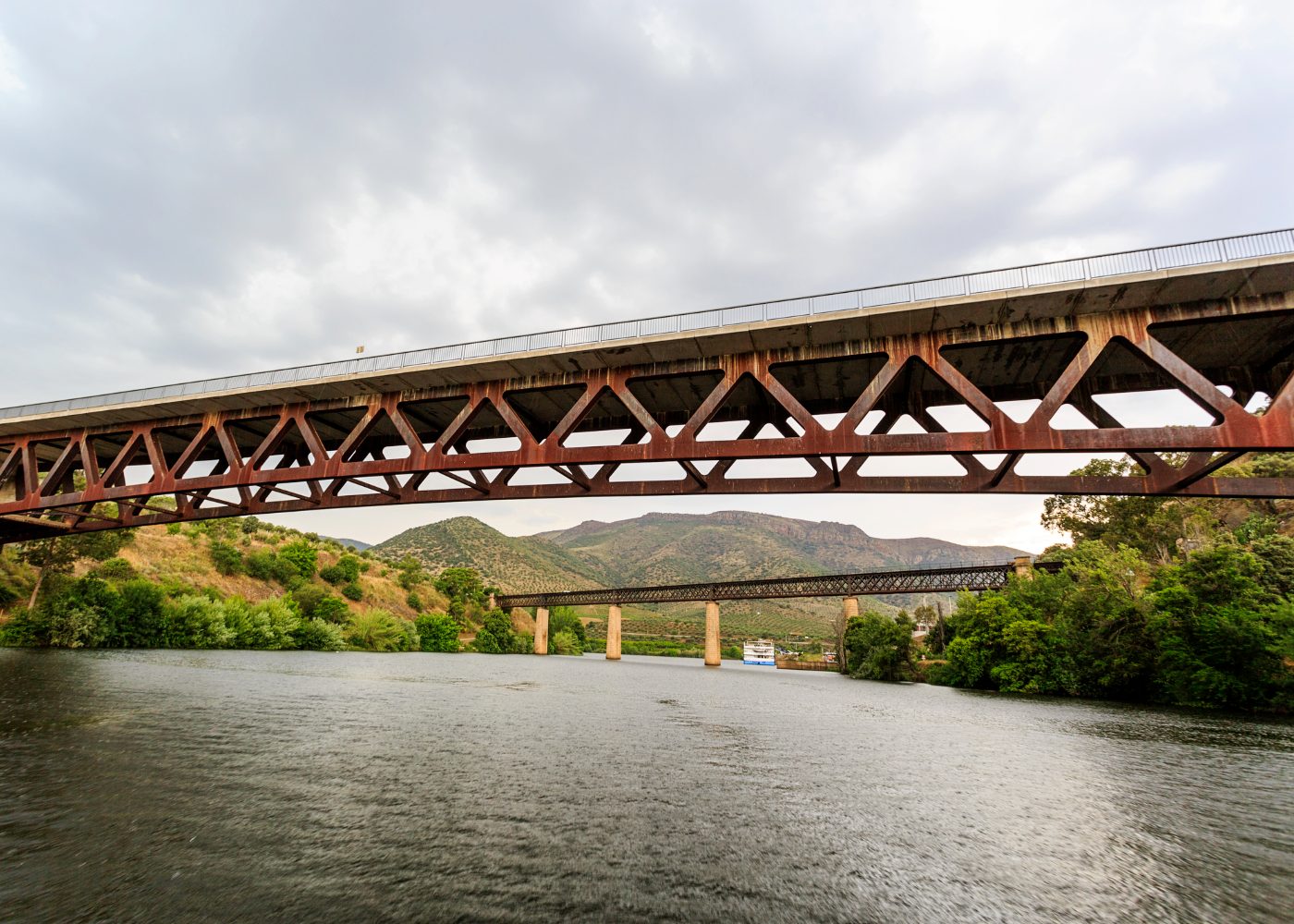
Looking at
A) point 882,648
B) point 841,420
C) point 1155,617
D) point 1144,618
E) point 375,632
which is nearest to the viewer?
point 841,420

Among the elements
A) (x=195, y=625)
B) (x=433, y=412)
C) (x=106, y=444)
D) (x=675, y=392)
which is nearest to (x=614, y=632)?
(x=195, y=625)

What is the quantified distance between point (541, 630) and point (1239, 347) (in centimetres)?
9951

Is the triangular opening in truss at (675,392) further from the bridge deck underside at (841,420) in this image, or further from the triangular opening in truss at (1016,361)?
the triangular opening in truss at (1016,361)

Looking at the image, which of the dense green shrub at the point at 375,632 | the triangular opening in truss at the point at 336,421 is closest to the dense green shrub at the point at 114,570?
the dense green shrub at the point at 375,632

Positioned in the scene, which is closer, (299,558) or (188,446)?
(188,446)

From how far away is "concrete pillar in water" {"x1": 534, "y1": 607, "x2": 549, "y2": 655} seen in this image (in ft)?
334

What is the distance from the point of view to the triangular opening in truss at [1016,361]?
45.5ft

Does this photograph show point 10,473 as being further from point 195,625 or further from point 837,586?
point 837,586

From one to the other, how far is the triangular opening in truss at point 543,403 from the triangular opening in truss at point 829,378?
592 cm

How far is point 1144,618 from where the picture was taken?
28984mm

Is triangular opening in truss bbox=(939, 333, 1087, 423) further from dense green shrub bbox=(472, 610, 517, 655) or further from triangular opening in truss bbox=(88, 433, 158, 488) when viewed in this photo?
dense green shrub bbox=(472, 610, 517, 655)

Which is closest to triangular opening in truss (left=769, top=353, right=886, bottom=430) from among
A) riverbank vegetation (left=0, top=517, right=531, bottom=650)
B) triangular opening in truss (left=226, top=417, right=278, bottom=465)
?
triangular opening in truss (left=226, top=417, right=278, bottom=465)

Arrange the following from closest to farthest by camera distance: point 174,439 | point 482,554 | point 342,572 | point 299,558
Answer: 1. point 174,439
2. point 299,558
3. point 342,572
4. point 482,554

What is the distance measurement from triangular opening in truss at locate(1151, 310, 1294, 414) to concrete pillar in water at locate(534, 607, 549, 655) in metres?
95.6
